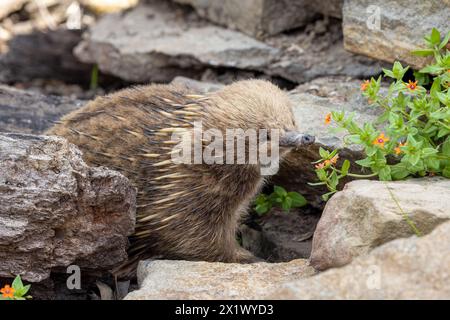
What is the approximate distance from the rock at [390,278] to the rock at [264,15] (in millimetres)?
3059

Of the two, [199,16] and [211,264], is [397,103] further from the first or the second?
[199,16]

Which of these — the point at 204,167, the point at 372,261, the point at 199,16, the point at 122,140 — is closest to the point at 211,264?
the point at 204,167

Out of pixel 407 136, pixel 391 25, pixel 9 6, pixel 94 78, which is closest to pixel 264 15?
pixel 391 25

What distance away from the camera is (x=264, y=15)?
18.2 ft

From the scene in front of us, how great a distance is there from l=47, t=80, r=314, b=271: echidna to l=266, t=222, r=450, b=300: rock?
1.11 m

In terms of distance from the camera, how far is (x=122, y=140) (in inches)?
156

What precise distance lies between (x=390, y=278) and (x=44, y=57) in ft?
17.1

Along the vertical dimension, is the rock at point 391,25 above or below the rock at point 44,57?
above

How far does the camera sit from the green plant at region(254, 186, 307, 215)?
440cm

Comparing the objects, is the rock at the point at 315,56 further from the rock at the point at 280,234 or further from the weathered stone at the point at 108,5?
the weathered stone at the point at 108,5

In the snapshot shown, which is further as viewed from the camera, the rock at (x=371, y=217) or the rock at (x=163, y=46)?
the rock at (x=163, y=46)

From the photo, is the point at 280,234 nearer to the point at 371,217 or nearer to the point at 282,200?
the point at 282,200

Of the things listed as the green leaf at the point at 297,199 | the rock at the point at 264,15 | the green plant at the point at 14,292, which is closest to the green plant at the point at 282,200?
the green leaf at the point at 297,199

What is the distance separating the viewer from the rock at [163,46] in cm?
560
